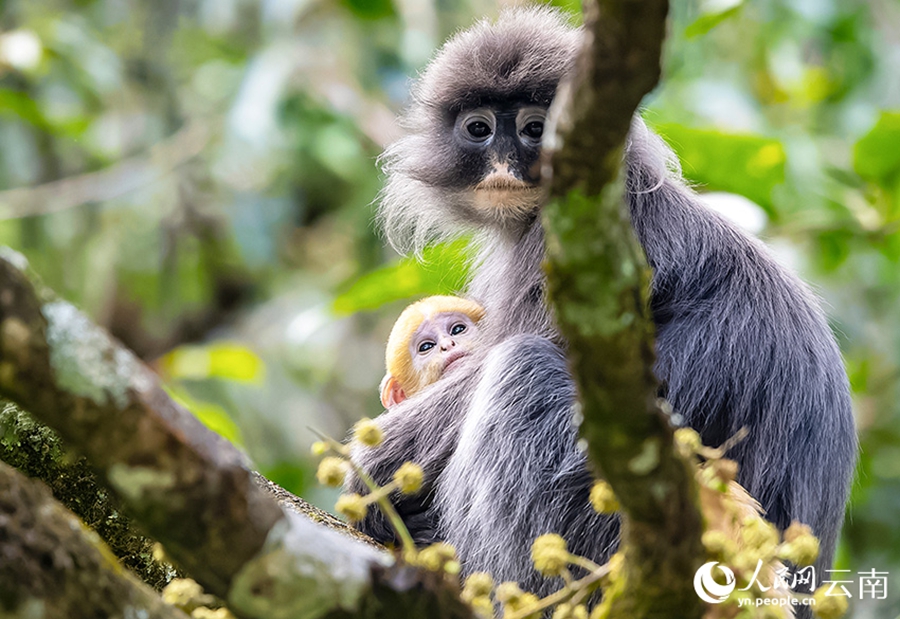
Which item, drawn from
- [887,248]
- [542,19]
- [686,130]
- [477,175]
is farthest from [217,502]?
[887,248]

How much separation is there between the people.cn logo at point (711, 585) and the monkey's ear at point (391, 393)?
294 centimetres

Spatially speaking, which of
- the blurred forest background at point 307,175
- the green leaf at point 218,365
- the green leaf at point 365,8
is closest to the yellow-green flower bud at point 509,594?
the blurred forest background at point 307,175

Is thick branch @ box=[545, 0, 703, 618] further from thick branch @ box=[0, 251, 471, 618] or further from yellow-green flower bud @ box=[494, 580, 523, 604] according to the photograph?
thick branch @ box=[0, 251, 471, 618]

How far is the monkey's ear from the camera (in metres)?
4.61

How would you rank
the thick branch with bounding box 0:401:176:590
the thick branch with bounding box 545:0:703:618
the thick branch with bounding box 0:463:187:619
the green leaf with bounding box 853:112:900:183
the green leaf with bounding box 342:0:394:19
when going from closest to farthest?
1. the thick branch with bounding box 545:0:703:618
2. the thick branch with bounding box 0:463:187:619
3. the thick branch with bounding box 0:401:176:590
4. the green leaf with bounding box 853:112:900:183
5. the green leaf with bounding box 342:0:394:19

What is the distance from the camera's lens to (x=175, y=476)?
56.2 inches

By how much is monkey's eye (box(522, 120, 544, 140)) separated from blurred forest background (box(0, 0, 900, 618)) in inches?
41.5

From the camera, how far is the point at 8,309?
1331 millimetres

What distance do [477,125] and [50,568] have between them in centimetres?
296

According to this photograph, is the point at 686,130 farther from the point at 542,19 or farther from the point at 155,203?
the point at 155,203

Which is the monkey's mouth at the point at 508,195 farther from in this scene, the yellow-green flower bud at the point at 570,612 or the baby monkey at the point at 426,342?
the yellow-green flower bud at the point at 570,612

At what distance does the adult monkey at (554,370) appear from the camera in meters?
3.29

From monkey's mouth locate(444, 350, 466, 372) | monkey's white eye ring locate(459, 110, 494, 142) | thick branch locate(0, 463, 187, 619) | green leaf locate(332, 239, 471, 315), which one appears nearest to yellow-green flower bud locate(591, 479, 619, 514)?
thick branch locate(0, 463, 187, 619)

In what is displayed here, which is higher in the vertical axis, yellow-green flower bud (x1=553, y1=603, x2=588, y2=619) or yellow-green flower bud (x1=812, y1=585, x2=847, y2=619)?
yellow-green flower bud (x1=812, y1=585, x2=847, y2=619)
